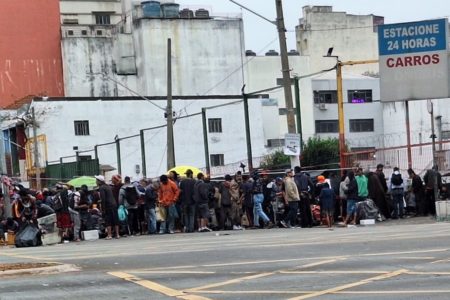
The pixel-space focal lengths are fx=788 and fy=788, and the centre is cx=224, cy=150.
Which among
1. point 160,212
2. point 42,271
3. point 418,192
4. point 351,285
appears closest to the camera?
point 351,285

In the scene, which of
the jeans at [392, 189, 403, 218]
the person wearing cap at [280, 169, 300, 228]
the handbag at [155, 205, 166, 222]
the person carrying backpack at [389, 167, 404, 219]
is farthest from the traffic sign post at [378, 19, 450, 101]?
the handbag at [155, 205, 166, 222]

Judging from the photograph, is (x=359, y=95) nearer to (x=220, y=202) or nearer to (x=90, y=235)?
(x=220, y=202)

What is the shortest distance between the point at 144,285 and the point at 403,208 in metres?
14.2

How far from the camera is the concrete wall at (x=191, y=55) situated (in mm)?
70750

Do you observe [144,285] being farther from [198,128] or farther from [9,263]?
[198,128]

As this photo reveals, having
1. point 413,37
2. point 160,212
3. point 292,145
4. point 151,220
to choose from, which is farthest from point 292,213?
point 413,37

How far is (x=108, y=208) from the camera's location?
68.9 ft

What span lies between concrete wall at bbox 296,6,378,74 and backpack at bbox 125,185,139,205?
64319mm

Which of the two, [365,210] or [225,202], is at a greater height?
[225,202]

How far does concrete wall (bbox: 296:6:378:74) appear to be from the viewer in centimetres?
8519

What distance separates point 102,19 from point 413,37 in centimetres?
6270

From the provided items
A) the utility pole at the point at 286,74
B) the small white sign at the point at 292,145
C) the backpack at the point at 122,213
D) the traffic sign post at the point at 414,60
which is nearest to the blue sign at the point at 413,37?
the traffic sign post at the point at 414,60

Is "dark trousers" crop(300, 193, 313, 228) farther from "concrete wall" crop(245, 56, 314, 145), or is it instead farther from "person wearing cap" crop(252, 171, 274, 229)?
"concrete wall" crop(245, 56, 314, 145)

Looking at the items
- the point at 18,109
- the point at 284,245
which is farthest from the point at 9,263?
the point at 18,109
